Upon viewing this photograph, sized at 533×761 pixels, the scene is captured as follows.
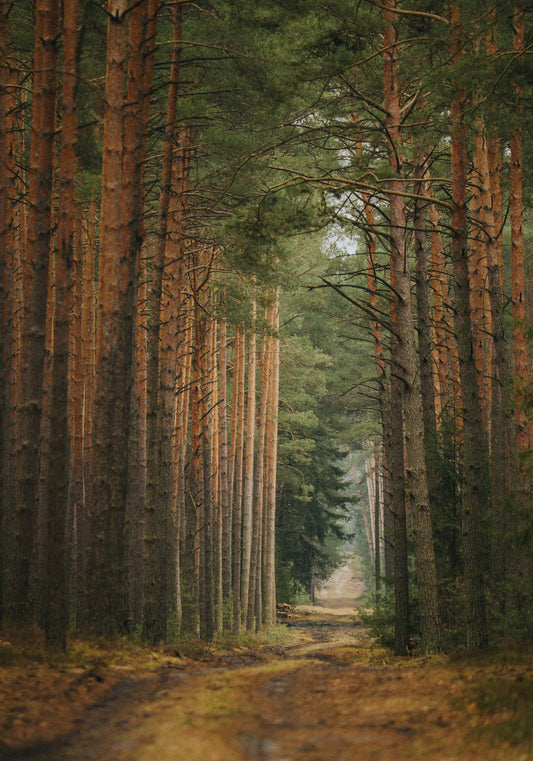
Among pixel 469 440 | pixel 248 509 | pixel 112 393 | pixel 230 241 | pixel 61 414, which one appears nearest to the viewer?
pixel 61 414

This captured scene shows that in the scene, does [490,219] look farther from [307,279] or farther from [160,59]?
[307,279]

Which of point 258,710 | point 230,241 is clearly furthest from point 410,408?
point 258,710

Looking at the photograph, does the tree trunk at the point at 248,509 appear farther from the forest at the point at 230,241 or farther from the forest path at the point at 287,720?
the forest path at the point at 287,720

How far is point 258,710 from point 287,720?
→ 1.29 ft

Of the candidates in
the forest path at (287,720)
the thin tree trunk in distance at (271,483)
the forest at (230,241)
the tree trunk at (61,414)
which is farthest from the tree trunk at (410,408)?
the thin tree trunk in distance at (271,483)

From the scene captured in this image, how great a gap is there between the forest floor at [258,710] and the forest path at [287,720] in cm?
1

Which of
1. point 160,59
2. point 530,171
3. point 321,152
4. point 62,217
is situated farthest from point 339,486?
point 62,217

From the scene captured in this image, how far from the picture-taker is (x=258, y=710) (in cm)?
562

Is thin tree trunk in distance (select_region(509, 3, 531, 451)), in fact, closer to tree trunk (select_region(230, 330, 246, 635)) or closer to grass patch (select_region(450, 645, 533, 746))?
grass patch (select_region(450, 645, 533, 746))

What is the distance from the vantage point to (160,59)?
40.4ft

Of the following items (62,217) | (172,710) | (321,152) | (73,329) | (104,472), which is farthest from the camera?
(321,152)

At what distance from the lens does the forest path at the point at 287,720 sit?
4371 millimetres

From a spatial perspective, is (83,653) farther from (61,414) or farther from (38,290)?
(38,290)

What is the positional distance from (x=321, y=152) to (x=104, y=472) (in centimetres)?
1277
